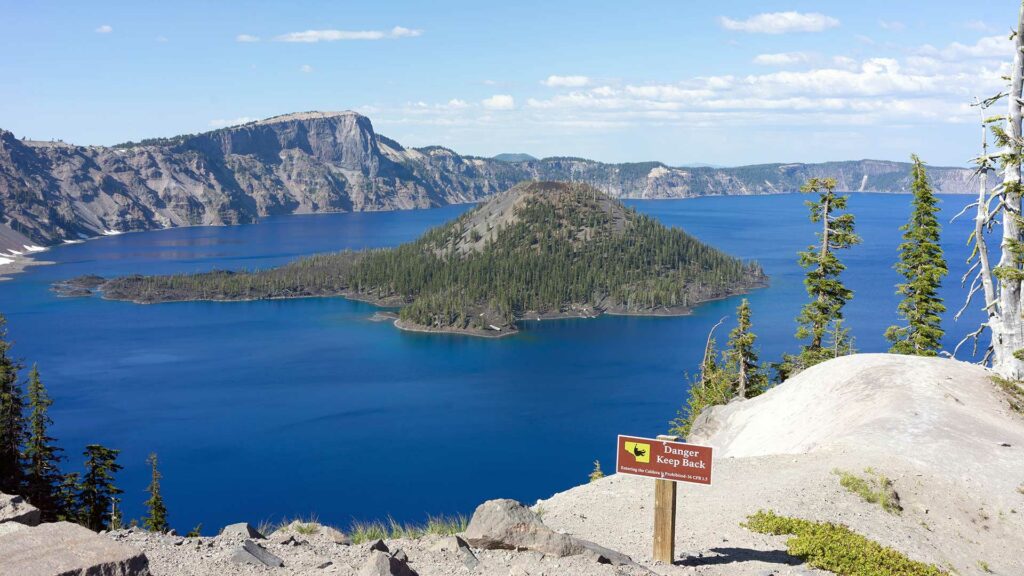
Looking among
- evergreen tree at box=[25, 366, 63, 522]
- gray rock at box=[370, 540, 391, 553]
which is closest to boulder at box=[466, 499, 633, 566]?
gray rock at box=[370, 540, 391, 553]

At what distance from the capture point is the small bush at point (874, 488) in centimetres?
2473

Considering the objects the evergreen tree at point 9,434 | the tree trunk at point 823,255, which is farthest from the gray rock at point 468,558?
the tree trunk at point 823,255

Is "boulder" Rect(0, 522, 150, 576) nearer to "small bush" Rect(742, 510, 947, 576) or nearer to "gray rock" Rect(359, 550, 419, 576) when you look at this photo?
"gray rock" Rect(359, 550, 419, 576)

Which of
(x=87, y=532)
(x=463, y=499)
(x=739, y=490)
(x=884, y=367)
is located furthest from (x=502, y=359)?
(x=87, y=532)

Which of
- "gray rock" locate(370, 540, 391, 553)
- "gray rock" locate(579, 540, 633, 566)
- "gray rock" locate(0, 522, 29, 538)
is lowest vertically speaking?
"gray rock" locate(579, 540, 633, 566)

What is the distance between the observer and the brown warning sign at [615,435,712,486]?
1923 cm

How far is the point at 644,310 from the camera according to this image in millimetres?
198500

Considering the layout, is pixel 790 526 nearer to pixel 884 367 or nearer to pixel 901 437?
pixel 901 437

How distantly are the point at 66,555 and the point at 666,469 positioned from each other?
42.2 feet

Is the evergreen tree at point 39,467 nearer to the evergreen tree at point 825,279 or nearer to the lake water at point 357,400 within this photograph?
the lake water at point 357,400

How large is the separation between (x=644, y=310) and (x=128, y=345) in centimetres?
11772

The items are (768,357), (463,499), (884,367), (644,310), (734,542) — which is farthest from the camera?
(644,310)

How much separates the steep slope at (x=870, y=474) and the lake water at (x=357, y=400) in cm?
5030

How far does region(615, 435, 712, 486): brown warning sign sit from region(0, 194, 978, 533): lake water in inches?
2417
